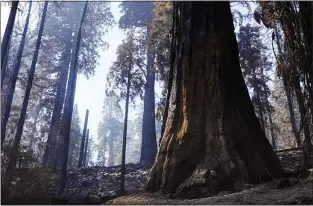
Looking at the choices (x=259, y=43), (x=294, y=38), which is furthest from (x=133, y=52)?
(x=294, y=38)

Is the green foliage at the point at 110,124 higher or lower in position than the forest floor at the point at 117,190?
higher

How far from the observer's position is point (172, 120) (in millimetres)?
6371

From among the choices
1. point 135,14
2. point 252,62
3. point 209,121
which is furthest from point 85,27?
point 209,121

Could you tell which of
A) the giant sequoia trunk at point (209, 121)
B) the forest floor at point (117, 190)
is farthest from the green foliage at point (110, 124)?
the giant sequoia trunk at point (209, 121)

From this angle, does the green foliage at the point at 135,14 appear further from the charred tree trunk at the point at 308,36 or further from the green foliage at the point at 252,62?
the charred tree trunk at the point at 308,36

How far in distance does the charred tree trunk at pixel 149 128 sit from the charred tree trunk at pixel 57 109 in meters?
6.71

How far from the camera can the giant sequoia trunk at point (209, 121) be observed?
5.34m

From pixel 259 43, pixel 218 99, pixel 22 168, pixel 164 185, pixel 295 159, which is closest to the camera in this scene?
pixel 164 185

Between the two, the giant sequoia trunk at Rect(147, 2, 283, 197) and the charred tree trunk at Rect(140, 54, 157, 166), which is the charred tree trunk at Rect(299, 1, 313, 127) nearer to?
the giant sequoia trunk at Rect(147, 2, 283, 197)

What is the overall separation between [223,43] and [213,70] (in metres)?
0.76

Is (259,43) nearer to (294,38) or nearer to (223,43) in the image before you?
(223,43)

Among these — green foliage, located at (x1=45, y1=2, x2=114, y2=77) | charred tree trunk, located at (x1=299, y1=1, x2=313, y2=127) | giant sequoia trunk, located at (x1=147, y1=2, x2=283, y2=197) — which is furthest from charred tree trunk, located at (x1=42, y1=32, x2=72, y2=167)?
charred tree trunk, located at (x1=299, y1=1, x2=313, y2=127)

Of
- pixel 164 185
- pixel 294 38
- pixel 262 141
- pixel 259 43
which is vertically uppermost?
pixel 259 43

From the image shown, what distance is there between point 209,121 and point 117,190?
10184mm
